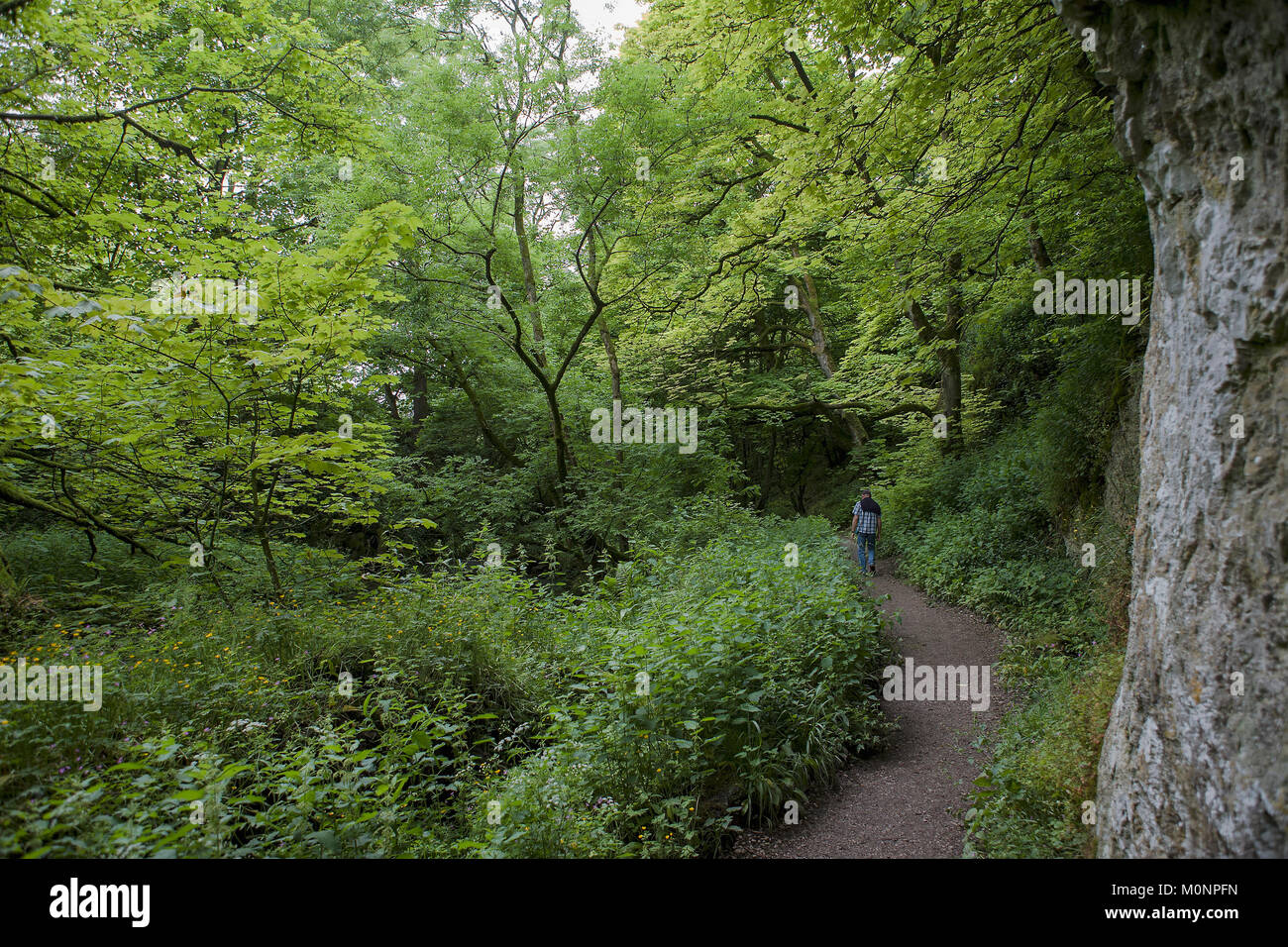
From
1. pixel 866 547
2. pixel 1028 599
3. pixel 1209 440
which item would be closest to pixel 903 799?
pixel 1209 440

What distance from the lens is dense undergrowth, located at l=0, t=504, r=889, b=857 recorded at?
3.10 meters

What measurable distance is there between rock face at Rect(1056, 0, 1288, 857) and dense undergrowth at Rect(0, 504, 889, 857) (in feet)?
8.21

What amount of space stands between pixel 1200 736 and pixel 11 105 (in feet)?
33.7

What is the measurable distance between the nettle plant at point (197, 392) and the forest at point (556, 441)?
7cm

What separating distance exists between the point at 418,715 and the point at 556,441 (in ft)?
35.7

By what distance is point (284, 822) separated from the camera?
339 centimetres

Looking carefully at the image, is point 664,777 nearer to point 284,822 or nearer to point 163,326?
point 284,822

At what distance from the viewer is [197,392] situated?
6188 millimetres

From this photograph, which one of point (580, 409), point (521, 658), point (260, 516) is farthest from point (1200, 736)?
point (580, 409)

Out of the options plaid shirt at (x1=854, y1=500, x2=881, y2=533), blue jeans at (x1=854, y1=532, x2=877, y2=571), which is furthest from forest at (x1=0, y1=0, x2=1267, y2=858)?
plaid shirt at (x1=854, y1=500, x2=881, y2=533)

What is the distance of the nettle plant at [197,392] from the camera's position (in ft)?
Result: 18.1

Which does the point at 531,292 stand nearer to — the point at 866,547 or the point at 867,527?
the point at 867,527

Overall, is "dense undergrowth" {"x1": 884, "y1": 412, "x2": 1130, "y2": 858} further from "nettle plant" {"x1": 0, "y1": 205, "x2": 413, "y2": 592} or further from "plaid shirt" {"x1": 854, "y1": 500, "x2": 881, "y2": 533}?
"nettle plant" {"x1": 0, "y1": 205, "x2": 413, "y2": 592}

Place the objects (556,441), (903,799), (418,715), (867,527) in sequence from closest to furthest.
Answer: (418,715) < (903,799) < (867,527) < (556,441)
